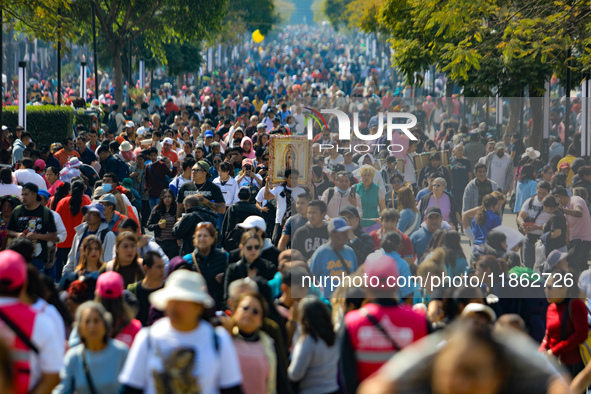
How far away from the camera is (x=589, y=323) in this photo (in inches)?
284

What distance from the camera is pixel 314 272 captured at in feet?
26.8

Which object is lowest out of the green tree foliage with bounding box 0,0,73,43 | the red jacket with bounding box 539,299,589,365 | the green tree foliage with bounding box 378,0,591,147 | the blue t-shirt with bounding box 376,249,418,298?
the red jacket with bounding box 539,299,589,365

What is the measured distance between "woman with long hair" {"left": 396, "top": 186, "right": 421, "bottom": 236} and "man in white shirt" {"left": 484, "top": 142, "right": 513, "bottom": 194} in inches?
36.8

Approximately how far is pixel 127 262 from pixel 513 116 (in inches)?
274

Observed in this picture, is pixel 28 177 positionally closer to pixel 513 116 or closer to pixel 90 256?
pixel 90 256

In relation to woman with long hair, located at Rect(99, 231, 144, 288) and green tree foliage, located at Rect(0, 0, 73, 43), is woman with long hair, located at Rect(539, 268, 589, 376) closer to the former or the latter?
woman with long hair, located at Rect(99, 231, 144, 288)

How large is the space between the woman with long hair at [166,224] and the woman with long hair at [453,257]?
11.2ft

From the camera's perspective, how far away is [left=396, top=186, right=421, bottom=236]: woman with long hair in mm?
9781

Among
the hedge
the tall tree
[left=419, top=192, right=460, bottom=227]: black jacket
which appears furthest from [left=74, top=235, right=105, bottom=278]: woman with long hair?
the tall tree

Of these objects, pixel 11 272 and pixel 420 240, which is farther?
pixel 420 240

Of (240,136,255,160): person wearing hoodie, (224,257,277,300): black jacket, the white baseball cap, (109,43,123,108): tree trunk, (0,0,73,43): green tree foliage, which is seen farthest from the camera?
(109,43,123,108): tree trunk

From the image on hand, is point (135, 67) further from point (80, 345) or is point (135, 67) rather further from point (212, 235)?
point (80, 345)

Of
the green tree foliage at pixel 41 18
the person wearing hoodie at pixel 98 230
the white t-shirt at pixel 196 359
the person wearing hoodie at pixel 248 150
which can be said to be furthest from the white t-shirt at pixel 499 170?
the green tree foliage at pixel 41 18

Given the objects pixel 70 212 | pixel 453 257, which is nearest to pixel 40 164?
pixel 70 212
